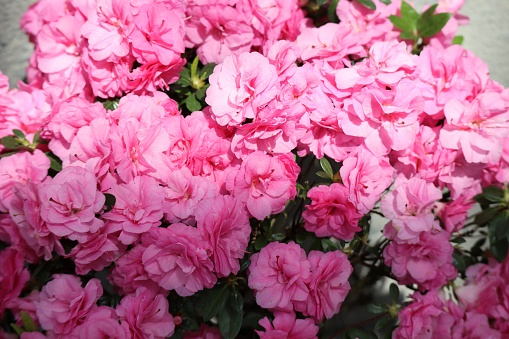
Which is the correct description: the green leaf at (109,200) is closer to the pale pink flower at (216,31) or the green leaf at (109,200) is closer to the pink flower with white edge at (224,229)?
the pink flower with white edge at (224,229)

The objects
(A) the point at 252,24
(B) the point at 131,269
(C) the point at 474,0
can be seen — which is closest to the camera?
(B) the point at 131,269

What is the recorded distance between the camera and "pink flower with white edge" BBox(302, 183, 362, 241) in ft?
3.41

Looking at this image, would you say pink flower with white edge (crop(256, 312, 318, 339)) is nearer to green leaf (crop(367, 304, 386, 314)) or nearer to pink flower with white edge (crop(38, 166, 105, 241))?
green leaf (crop(367, 304, 386, 314))

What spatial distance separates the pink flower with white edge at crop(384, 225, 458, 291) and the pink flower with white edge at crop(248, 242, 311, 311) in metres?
0.21

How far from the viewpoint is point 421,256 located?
1.13m

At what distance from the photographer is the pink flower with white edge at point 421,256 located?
111 cm

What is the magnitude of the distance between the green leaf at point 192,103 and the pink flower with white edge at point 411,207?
1.37ft

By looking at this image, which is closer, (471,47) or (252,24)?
(252,24)

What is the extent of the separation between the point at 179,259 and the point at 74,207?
0.20 metres

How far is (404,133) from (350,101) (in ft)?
0.40

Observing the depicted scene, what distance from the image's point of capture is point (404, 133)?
3.52 feet

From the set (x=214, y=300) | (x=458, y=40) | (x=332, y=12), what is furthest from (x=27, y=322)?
(x=458, y=40)

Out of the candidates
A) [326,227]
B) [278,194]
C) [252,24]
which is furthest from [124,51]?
[326,227]

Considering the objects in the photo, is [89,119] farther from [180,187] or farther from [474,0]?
[474,0]
